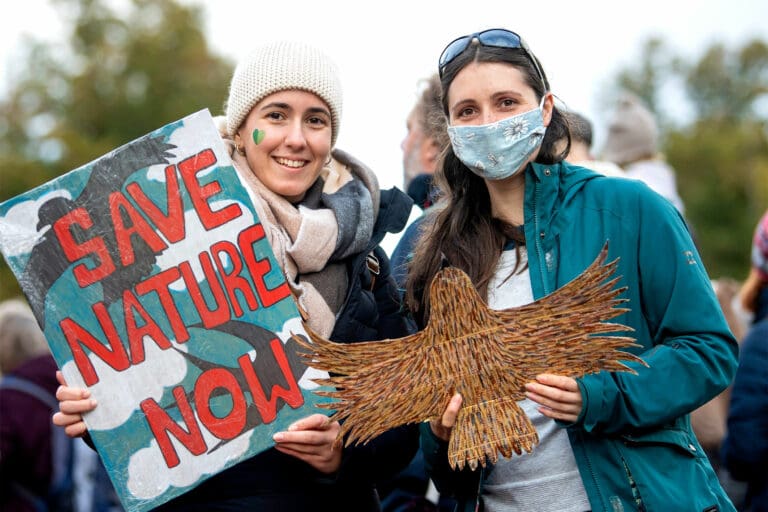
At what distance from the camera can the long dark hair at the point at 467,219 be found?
301cm

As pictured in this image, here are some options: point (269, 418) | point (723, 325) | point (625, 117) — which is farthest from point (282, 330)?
point (625, 117)

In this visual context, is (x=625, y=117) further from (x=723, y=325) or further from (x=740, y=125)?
(x=740, y=125)

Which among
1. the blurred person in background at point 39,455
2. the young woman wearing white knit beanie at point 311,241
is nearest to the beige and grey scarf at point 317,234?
the young woman wearing white knit beanie at point 311,241

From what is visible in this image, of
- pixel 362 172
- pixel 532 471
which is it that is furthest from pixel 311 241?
pixel 532 471

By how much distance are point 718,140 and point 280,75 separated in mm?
40416

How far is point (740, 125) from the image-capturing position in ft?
152

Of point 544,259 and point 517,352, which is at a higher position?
point 544,259

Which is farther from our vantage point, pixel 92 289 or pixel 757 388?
pixel 757 388

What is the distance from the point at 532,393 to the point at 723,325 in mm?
578

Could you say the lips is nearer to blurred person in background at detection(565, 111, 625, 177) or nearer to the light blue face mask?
the light blue face mask

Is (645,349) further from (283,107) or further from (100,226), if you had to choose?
(100,226)

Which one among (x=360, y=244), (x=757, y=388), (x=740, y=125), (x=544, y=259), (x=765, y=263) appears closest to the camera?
(x=544, y=259)

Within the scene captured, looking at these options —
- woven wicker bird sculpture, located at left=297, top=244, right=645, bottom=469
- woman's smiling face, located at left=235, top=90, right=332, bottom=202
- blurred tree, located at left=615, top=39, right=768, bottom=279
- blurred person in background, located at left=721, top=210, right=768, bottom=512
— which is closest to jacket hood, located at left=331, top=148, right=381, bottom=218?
woman's smiling face, located at left=235, top=90, right=332, bottom=202

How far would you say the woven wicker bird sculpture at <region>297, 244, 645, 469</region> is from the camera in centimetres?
259
